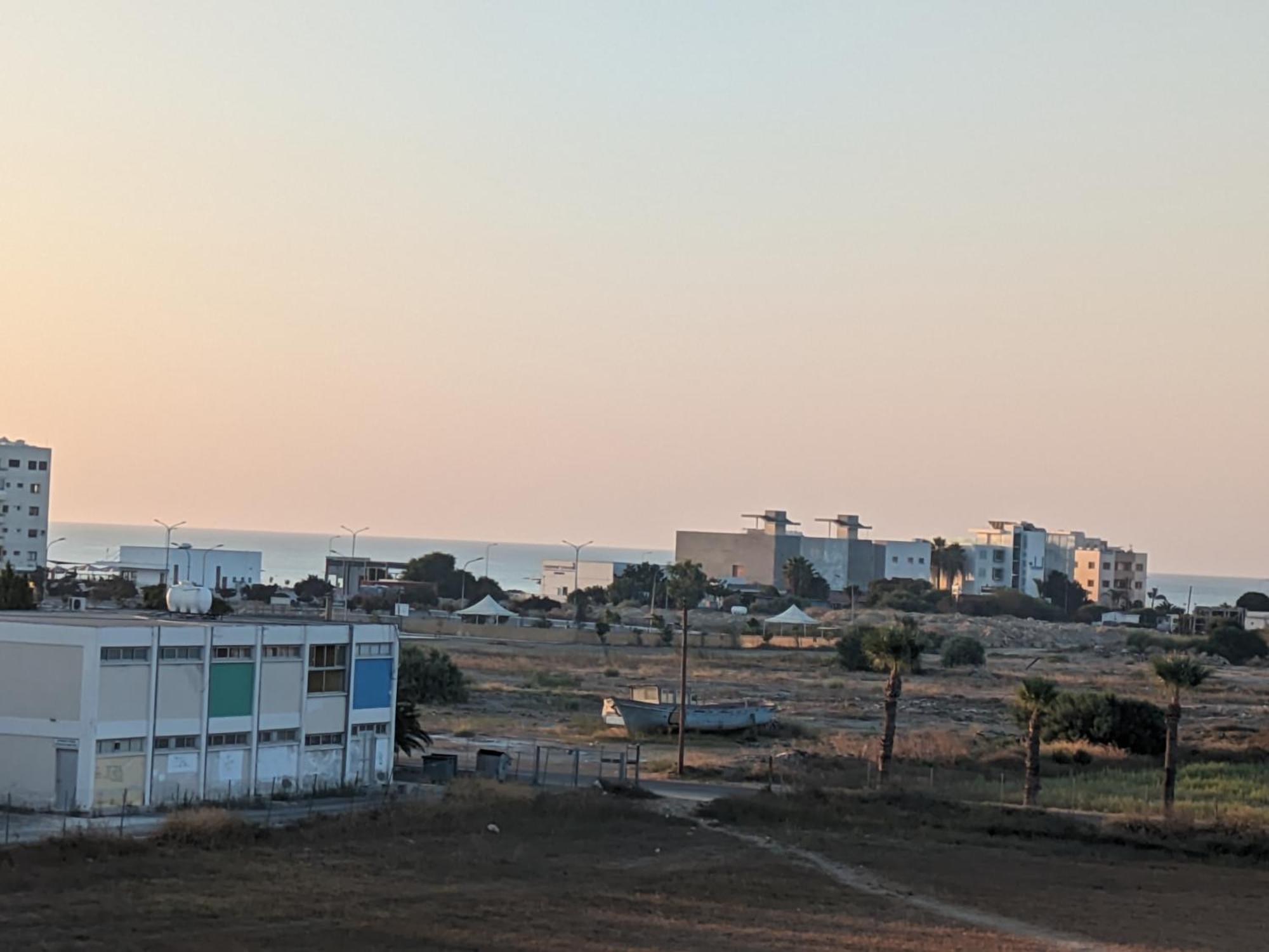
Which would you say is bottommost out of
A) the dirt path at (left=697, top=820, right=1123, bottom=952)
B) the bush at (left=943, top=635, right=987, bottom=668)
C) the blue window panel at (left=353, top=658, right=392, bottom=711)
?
the dirt path at (left=697, top=820, right=1123, bottom=952)

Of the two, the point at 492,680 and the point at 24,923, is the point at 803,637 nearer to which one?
the point at 492,680

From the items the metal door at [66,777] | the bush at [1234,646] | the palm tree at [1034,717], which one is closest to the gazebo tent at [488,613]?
the bush at [1234,646]

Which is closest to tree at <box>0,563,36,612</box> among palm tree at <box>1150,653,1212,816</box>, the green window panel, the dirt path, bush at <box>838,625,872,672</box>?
the green window panel

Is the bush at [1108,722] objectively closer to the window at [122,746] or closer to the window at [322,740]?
the window at [322,740]

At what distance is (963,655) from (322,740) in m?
74.6

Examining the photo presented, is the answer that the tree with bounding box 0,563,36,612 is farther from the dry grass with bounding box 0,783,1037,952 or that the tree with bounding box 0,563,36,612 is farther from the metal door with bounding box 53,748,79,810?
the dry grass with bounding box 0,783,1037,952

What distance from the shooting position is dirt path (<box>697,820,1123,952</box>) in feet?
94.6

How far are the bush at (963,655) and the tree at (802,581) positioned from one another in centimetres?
7883

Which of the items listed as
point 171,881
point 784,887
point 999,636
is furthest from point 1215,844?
point 999,636

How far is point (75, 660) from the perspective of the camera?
1484 inches

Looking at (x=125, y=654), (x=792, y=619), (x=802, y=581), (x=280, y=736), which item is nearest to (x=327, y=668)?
(x=280, y=736)

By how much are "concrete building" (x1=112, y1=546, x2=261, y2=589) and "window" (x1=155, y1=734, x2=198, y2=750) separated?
361ft

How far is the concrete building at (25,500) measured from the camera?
144500 mm

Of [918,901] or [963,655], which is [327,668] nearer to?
[918,901]
